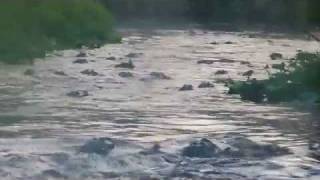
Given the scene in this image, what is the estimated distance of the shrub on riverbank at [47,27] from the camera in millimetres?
30088

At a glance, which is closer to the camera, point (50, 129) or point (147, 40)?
point (50, 129)

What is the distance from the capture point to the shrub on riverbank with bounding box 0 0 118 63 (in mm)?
30088

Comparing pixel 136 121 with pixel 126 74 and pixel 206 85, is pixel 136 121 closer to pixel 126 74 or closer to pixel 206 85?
pixel 206 85

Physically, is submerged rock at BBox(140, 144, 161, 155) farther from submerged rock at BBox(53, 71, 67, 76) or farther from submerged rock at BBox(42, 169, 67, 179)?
submerged rock at BBox(53, 71, 67, 76)

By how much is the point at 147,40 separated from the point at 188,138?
1047 inches

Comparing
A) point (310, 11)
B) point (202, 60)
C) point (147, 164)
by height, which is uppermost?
point (310, 11)

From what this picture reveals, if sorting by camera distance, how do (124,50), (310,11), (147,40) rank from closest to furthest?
1. (124,50)
2. (147,40)
3. (310,11)

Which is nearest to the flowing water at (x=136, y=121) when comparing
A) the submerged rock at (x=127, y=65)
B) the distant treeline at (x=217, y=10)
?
the submerged rock at (x=127, y=65)

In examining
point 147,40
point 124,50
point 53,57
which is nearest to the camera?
point 53,57

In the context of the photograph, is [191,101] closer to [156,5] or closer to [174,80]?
[174,80]

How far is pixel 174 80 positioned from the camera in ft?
80.4

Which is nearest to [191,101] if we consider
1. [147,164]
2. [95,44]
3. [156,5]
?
[147,164]

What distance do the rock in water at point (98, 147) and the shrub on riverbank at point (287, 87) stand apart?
7.05m

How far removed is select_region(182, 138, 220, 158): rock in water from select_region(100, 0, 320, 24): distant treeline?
130ft
